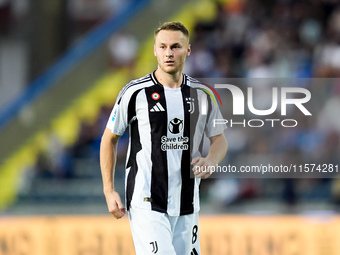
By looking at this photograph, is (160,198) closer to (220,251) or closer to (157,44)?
(157,44)

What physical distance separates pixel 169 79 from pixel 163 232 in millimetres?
952

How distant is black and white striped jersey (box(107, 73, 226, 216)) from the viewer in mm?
4527

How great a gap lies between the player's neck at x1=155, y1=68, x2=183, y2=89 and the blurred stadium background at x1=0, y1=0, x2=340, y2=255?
3.51 metres

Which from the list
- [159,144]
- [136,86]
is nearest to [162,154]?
[159,144]

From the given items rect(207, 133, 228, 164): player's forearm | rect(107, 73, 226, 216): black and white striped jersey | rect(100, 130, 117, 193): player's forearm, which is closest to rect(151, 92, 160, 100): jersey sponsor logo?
rect(107, 73, 226, 216): black and white striped jersey

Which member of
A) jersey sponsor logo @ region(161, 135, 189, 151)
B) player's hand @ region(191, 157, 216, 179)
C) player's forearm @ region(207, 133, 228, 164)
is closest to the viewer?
player's hand @ region(191, 157, 216, 179)

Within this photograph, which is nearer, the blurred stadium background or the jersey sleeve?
the jersey sleeve

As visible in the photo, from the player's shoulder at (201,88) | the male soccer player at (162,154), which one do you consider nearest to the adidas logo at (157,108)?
the male soccer player at (162,154)

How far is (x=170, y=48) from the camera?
4453 mm

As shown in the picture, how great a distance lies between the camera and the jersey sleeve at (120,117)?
180 inches

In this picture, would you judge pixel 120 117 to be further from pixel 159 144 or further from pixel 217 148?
pixel 217 148

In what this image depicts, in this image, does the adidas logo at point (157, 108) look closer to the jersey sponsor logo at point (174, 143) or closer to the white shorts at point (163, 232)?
the jersey sponsor logo at point (174, 143)

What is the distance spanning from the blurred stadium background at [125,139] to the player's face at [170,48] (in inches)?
145

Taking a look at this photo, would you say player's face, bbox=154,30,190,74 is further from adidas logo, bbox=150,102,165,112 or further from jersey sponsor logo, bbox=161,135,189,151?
jersey sponsor logo, bbox=161,135,189,151
